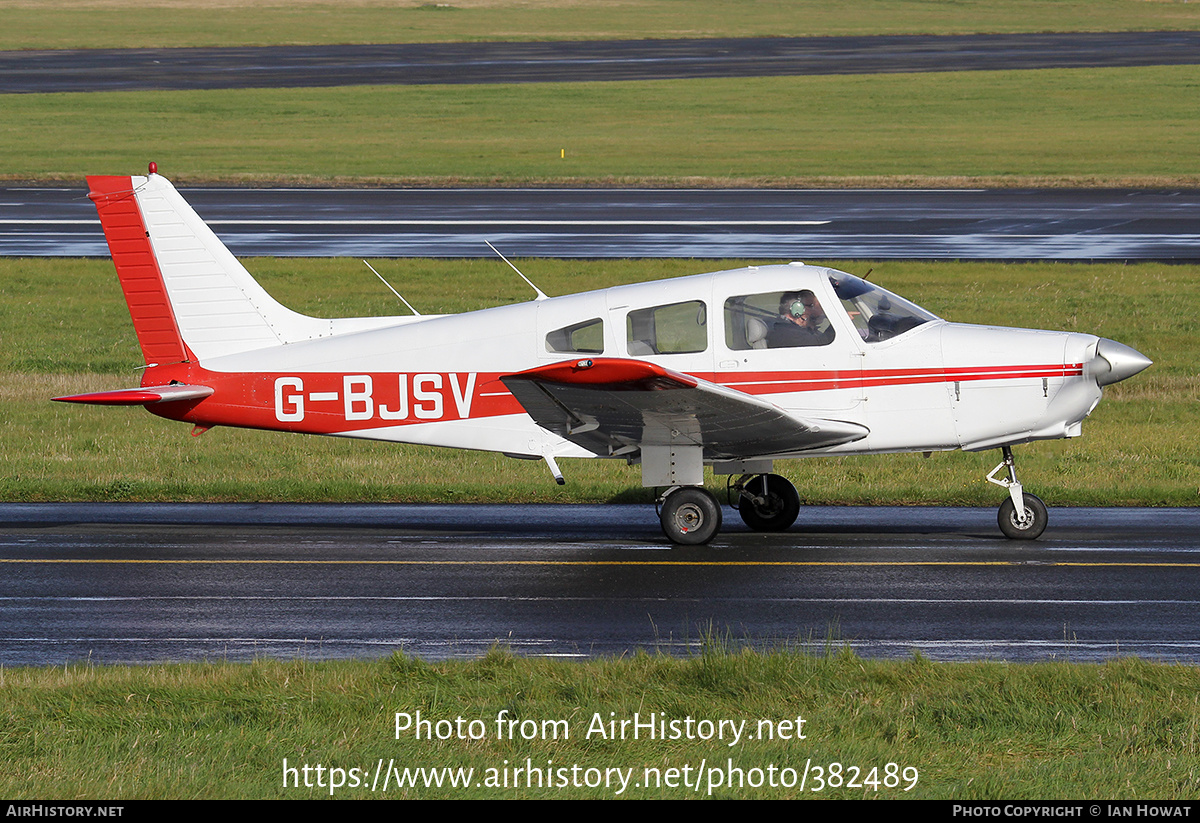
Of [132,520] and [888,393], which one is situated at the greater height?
[888,393]

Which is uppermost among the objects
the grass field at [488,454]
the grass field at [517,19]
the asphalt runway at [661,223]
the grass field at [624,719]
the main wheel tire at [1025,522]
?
the grass field at [517,19]

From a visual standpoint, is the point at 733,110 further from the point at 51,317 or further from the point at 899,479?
the point at 899,479

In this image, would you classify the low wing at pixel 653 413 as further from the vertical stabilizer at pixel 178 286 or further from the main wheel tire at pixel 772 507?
the vertical stabilizer at pixel 178 286

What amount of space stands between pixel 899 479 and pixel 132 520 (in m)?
8.31

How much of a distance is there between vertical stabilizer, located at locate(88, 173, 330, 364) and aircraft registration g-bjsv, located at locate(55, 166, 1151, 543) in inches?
0.9

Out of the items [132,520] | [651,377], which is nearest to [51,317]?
[132,520]

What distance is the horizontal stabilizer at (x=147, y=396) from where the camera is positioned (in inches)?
536

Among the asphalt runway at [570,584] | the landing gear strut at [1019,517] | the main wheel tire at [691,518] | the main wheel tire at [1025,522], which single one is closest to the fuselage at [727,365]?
the landing gear strut at [1019,517]

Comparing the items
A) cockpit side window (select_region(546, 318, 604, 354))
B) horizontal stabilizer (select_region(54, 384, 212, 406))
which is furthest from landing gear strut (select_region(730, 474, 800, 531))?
horizontal stabilizer (select_region(54, 384, 212, 406))

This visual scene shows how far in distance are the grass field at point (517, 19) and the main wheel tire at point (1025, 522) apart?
76.8 meters

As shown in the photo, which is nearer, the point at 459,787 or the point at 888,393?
the point at 459,787

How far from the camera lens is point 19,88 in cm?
6581

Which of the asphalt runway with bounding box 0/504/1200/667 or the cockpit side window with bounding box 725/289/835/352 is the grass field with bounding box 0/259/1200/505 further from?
the cockpit side window with bounding box 725/289/835/352

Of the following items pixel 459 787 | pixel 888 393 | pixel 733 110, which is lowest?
pixel 459 787
